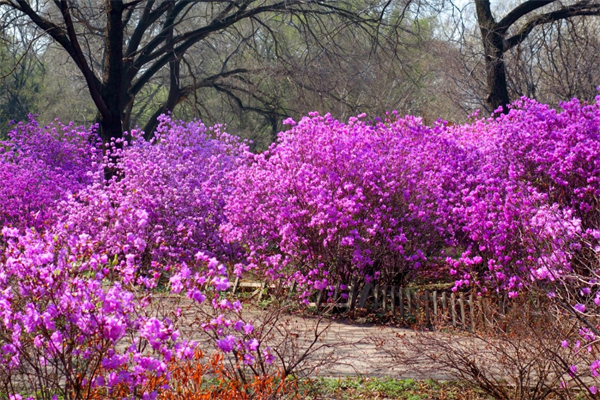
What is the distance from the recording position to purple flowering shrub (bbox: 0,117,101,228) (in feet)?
43.0

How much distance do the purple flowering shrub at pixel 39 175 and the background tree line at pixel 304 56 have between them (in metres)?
1.22

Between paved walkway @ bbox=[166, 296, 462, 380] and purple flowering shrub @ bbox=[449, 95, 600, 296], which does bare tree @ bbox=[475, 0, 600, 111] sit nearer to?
purple flowering shrub @ bbox=[449, 95, 600, 296]

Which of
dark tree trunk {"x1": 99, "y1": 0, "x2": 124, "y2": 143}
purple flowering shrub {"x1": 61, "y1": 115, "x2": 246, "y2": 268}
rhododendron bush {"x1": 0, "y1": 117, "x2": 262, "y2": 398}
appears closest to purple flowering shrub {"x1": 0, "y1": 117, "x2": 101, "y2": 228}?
rhododendron bush {"x1": 0, "y1": 117, "x2": 262, "y2": 398}

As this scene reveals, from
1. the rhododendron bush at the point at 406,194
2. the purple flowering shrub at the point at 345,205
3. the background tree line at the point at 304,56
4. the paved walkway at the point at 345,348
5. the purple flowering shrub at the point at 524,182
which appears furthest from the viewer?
the background tree line at the point at 304,56

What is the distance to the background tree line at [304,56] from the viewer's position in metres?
15.9

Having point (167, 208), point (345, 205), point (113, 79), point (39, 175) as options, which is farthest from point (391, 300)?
point (113, 79)

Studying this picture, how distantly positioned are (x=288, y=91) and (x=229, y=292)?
1995cm

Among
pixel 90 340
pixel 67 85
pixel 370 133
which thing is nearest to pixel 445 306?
pixel 370 133

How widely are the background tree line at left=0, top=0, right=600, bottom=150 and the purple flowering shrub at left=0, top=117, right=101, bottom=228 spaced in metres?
1.22

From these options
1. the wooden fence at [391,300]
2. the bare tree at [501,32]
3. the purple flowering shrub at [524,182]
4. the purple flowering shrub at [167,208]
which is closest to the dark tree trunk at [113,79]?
the purple flowering shrub at [167,208]

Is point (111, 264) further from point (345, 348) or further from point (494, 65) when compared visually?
point (494, 65)

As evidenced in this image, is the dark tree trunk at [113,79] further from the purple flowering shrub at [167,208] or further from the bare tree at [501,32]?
the bare tree at [501,32]

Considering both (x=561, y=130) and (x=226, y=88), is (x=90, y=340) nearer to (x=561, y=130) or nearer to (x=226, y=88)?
(x=561, y=130)

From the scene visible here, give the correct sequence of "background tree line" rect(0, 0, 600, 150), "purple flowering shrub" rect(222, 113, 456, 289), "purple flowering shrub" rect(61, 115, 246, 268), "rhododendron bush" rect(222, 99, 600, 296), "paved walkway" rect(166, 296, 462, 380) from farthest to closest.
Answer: "background tree line" rect(0, 0, 600, 150) < "purple flowering shrub" rect(61, 115, 246, 268) < "purple flowering shrub" rect(222, 113, 456, 289) < "rhododendron bush" rect(222, 99, 600, 296) < "paved walkway" rect(166, 296, 462, 380)
